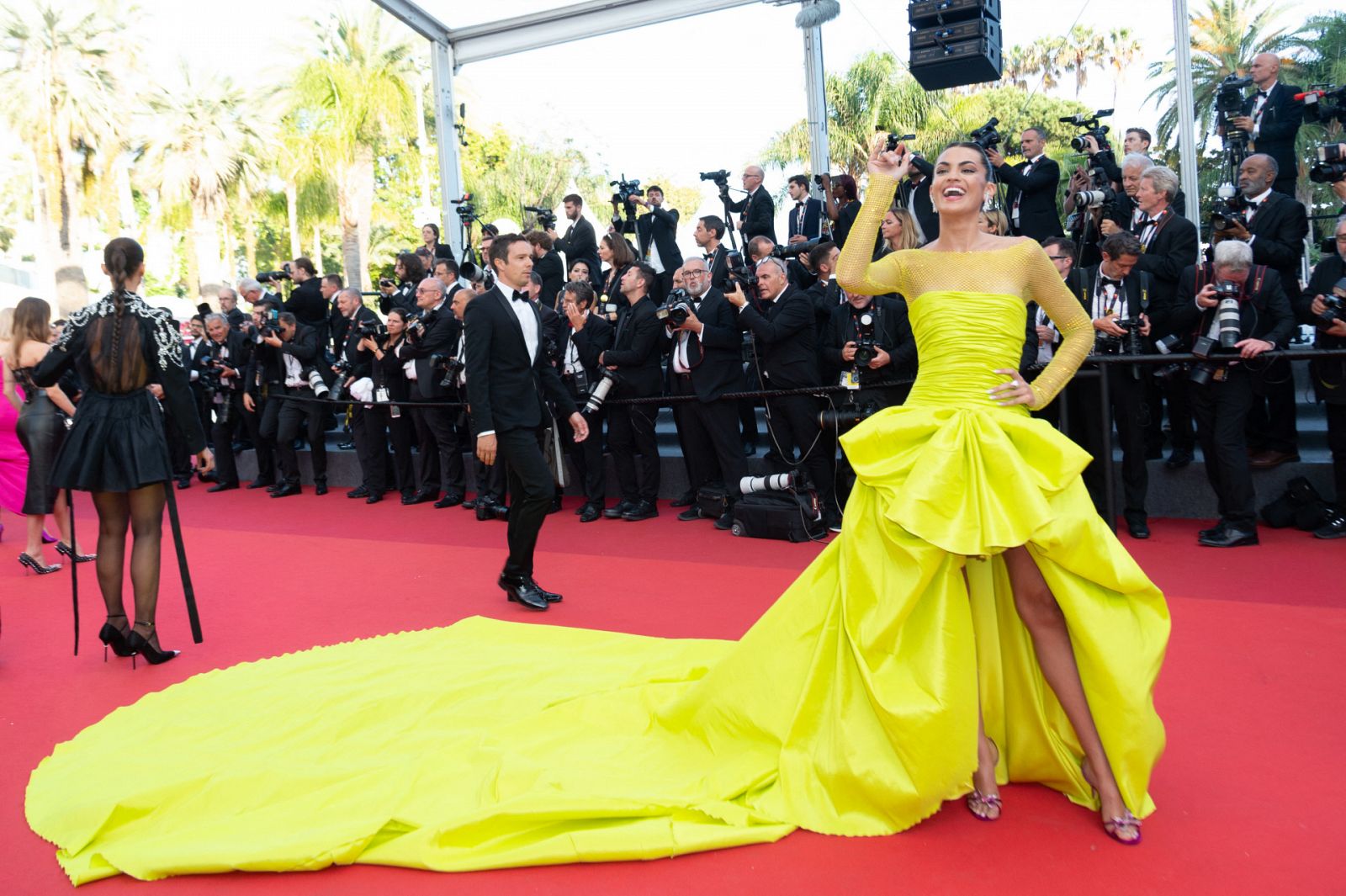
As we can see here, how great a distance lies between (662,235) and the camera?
10.1 metres

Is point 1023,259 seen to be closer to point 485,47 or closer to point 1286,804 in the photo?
point 1286,804

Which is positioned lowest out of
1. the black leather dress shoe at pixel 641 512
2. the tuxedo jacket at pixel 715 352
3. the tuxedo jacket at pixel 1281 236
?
the black leather dress shoe at pixel 641 512

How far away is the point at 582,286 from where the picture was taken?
8188mm

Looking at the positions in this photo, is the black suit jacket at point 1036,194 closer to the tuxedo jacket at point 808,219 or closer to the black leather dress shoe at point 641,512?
the tuxedo jacket at point 808,219

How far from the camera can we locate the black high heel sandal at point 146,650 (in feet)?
15.3

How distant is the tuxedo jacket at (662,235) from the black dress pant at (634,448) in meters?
2.36

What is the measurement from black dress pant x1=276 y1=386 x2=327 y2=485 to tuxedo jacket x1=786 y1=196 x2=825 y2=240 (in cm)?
475

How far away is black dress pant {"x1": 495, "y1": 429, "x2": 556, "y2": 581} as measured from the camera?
5297 mm

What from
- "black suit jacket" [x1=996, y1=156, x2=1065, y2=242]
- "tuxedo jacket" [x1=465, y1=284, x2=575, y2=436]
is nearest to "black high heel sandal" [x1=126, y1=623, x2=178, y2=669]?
"tuxedo jacket" [x1=465, y1=284, x2=575, y2=436]

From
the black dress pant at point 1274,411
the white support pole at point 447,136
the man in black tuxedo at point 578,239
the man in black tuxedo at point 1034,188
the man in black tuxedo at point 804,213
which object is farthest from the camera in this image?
the white support pole at point 447,136

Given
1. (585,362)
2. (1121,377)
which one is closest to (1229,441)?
(1121,377)

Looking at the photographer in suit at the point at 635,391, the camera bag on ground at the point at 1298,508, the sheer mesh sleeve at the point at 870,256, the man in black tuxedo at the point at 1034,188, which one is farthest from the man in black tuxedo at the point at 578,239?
the sheer mesh sleeve at the point at 870,256

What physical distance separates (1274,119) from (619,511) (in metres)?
5.50

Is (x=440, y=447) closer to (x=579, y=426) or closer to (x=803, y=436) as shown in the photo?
(x=803, y=436)
